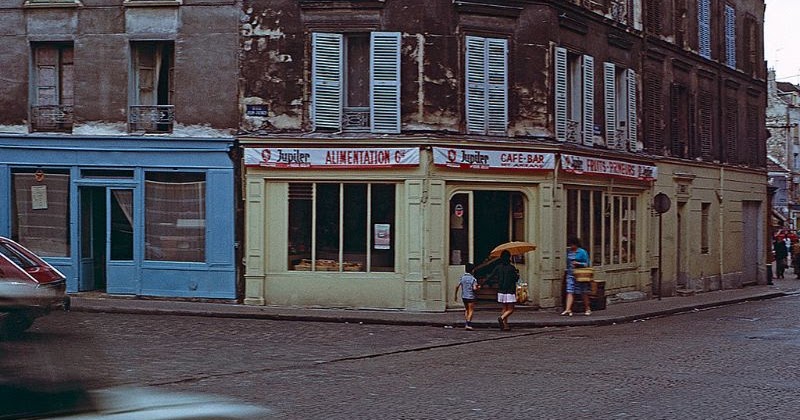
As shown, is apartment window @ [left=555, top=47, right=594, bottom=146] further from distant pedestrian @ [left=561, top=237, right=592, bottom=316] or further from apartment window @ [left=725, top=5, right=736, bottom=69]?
apartment window @ [left=725, top=5, right=736, bottom=69]

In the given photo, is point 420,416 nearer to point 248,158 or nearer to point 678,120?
point 248,158

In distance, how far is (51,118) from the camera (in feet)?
80.0

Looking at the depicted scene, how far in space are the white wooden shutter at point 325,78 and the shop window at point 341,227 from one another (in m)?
1.48

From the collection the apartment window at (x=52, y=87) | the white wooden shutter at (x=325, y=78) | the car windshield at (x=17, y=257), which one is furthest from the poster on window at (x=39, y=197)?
the car windshield at (x=17, y=257)

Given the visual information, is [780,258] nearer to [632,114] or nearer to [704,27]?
[704,27]

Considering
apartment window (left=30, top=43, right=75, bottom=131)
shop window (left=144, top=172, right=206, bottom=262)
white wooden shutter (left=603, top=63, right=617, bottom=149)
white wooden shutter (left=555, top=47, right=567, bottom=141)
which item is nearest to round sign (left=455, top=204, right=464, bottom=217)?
white wooden shutter (left=555, top=47, right=567, bottom=141)

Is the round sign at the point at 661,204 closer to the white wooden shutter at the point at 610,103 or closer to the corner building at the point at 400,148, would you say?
the white wooden shutter at the point at 610,103

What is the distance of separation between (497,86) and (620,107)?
6388mm

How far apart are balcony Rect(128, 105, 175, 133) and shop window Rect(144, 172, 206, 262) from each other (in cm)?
104

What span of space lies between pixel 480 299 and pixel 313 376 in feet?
Result: 37.1

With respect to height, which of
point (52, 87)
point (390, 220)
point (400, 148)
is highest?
point (52, 87)

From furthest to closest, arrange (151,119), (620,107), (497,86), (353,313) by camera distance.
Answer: (620,107) → (151,119) → (497,86) → (353,313)

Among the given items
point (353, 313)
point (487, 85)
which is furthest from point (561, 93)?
point (353, 313)

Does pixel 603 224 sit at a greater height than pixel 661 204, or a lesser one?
lesser
